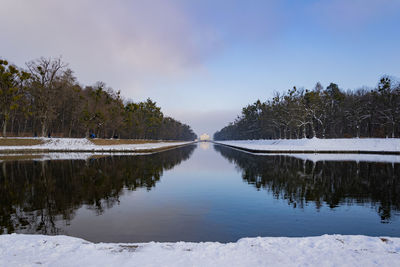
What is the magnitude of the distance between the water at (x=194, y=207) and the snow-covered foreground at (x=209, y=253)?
110cm

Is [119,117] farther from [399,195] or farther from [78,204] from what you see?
[399,195]

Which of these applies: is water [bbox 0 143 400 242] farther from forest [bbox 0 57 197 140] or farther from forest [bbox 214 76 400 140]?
forest [bbox 214 76 400 140]

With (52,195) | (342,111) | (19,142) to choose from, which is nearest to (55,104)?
(19,142)

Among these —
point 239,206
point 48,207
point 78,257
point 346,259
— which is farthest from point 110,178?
point 346,259

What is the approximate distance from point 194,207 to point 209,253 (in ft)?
15.5

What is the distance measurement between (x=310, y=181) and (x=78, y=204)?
13.1 metres

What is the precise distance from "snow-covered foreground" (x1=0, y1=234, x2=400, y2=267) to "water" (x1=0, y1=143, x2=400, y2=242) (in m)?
1.10

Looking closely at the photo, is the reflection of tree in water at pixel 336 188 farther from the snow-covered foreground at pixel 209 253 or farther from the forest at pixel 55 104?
the forest at pixel 55 104

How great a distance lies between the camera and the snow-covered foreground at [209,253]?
4875 millimetres

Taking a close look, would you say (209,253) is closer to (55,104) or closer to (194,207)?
(194,207)

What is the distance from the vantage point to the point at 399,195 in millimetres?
11641

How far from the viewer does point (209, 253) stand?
5.27m

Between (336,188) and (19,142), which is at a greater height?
(19,142)

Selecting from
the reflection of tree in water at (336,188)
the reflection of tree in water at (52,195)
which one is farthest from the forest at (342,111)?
the reflection of tree in water at (52,195)
